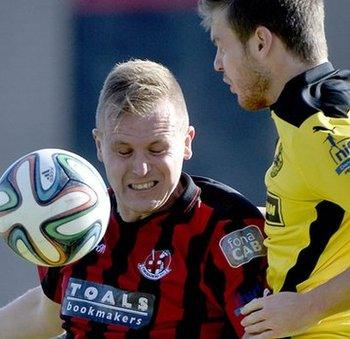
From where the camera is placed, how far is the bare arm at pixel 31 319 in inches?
200

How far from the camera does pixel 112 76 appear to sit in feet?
15.3

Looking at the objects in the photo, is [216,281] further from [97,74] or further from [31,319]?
[97,74]

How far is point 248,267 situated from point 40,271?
34.8 inches

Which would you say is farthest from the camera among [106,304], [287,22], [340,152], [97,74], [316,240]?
[97,74]

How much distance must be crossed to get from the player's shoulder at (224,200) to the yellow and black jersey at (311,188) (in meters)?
0.26

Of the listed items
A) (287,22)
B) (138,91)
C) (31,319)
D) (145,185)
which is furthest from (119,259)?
(287,22)

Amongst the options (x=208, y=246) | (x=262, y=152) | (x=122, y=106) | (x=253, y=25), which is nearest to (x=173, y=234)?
(x=208, y=246)

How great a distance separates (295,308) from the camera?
4051mm

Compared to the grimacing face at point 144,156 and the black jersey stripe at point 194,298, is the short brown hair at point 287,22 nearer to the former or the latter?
the grimacing face at point 144,156

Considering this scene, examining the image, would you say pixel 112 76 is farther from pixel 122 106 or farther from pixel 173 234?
pixel 173 234

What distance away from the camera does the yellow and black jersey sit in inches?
157

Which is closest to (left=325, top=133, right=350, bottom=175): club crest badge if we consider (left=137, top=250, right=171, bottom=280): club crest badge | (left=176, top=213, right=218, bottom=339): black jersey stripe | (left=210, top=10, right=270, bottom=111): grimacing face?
(left=210, top=10, right=270, bottom=111): grimacing face

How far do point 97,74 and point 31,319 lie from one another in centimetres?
465

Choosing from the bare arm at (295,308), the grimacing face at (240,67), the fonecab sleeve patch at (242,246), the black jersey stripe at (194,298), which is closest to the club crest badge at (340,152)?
the bare arm at (295,308)
